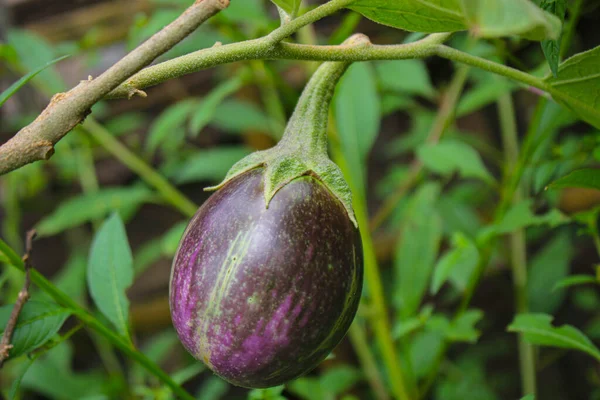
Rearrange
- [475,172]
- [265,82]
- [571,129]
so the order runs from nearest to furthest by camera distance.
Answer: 1. [475,172]
2. [265,82]
3. [571,129]

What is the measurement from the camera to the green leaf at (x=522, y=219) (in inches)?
28.4

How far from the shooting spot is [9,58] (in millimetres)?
1028

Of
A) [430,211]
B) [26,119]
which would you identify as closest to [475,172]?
[430,211]

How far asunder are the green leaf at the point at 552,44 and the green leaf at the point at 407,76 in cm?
69

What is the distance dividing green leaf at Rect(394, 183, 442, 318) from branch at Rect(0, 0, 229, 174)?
68 cm

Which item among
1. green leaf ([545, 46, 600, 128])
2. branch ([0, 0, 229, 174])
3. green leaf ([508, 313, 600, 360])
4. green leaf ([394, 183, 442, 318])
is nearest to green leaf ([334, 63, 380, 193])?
green leaf ([394, 183, 442, 318])

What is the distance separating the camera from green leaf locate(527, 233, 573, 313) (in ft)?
3.75

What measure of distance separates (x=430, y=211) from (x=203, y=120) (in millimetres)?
388

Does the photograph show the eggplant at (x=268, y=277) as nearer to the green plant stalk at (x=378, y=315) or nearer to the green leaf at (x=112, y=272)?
the green leaf at (x=112, y=272)

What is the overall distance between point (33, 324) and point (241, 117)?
2.73ft

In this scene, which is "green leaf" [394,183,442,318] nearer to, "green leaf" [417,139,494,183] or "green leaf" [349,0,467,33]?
"green leaf" [417,139,494,183]

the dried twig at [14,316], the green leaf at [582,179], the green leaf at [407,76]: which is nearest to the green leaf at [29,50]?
the green leaf at [407,76]

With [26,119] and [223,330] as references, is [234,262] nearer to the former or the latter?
[223,330]

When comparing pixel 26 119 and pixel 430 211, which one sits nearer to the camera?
pixel 430 211
